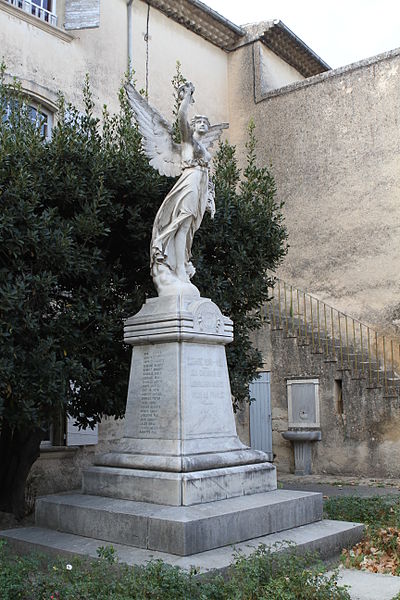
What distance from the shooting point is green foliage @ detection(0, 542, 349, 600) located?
13.0 ft

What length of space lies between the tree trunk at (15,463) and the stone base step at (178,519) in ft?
6.00

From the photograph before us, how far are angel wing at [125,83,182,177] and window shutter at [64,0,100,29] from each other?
673 cm

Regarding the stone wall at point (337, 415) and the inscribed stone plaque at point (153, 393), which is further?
the stone wall at point (337, 415)

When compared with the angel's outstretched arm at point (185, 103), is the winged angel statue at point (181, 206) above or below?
below

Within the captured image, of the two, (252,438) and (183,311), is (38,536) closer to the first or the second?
(183,311)

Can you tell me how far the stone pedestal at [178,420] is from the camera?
18.8 ft

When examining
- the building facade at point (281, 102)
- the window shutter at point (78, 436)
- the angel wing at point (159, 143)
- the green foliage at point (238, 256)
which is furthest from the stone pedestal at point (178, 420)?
the building facade at point (281, 102)

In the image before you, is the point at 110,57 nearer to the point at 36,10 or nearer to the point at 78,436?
the point at 36,10

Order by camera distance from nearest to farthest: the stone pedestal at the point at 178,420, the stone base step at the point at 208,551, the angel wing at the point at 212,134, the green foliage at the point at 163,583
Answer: the green foliage at the point at 163,583, the stone base step at the point at 208,551, the stone pedestal at the point at 178,420, the angel wing at the point at 212,134

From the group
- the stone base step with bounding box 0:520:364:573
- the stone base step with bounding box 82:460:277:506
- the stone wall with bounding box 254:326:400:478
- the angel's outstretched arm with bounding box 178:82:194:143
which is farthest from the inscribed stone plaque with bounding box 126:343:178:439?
the stone wall with bounding box 254:326:400:478

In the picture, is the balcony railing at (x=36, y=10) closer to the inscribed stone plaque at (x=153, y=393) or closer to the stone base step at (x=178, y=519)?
the inscribed stone plaque at (x=153, y=393)

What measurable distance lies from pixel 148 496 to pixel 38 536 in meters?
1.05

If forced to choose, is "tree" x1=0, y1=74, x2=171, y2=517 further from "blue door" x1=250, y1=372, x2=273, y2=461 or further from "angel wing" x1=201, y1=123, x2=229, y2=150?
"blue door" x1=250, y1=372, x2=273, y2=461

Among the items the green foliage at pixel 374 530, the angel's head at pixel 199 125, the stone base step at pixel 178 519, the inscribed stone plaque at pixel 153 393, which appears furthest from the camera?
the angel's head at pixel 199 125
